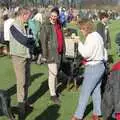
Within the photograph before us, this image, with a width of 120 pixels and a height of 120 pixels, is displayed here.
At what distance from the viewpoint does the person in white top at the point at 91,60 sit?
8047 millimetres

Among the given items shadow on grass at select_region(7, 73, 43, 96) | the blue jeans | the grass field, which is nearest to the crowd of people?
the blue jeans

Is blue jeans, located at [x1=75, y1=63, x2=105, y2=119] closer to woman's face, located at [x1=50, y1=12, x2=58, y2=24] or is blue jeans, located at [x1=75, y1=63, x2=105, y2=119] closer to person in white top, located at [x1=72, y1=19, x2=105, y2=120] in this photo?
person in white top, located at [x1=72, y1=19, x2=105, y2=120]

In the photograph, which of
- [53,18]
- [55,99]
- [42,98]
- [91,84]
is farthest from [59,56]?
[91,84]

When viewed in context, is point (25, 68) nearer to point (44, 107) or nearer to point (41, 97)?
point (44, 107)

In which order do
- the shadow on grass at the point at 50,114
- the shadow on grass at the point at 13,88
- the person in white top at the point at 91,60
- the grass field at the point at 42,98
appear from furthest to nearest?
the shadow on grass at the point at 13,88 → the grass field at the point at 42,98 → the shadow on grass at the point at 50,114 → the person in white top at the point at 91,60

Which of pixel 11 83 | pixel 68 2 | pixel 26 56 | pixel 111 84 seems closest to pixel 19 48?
pixel 26 56

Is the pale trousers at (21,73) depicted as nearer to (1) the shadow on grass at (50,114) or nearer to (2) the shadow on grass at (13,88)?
(1) the shadow on grass at (50,114)

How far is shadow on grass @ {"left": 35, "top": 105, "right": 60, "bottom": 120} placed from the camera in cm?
916

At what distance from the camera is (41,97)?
35.7ft

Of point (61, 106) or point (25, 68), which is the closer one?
point (25, 68)

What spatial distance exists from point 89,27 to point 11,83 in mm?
4876

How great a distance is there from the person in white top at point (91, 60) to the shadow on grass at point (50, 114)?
26.8 inches

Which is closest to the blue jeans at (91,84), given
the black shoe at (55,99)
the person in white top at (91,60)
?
the person in white top at (91,60)

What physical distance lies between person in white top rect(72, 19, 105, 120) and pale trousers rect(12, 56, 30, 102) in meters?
1.13
